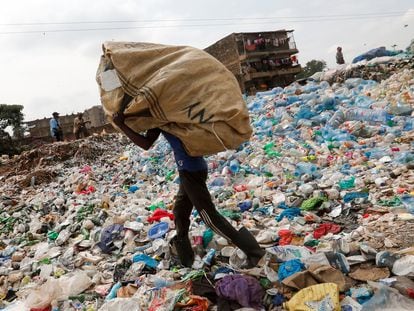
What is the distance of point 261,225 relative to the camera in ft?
11.0

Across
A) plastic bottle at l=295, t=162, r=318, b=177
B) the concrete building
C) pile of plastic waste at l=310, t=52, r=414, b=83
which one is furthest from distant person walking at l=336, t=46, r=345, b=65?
plastic bottle at l=295, t=162, r=318, b=177

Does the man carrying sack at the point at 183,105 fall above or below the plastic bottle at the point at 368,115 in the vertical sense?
above

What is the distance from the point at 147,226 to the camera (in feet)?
11.7

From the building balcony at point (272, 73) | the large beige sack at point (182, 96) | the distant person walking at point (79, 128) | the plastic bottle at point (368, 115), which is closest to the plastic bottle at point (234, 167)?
the plastic bottle at point (368, 115)

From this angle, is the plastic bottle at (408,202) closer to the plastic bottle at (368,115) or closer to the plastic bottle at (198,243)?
the plastic bottle at (198,243)

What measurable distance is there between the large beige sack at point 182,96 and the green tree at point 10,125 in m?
15.2

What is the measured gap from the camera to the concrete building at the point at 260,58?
18.9 meters

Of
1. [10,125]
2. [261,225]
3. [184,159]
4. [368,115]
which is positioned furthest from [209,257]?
[10,125]

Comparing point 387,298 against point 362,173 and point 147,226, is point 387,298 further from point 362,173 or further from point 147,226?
point 362,173

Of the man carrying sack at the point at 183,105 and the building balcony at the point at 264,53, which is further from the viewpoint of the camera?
the building balcony at the point at 264,53

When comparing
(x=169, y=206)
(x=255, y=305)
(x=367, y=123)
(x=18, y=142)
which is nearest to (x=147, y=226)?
(x=169, y=206)

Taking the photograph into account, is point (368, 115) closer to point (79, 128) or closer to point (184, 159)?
point (184, 159)

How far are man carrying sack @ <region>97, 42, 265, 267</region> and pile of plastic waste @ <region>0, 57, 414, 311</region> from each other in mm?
379

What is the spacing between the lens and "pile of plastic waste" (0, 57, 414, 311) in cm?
208
